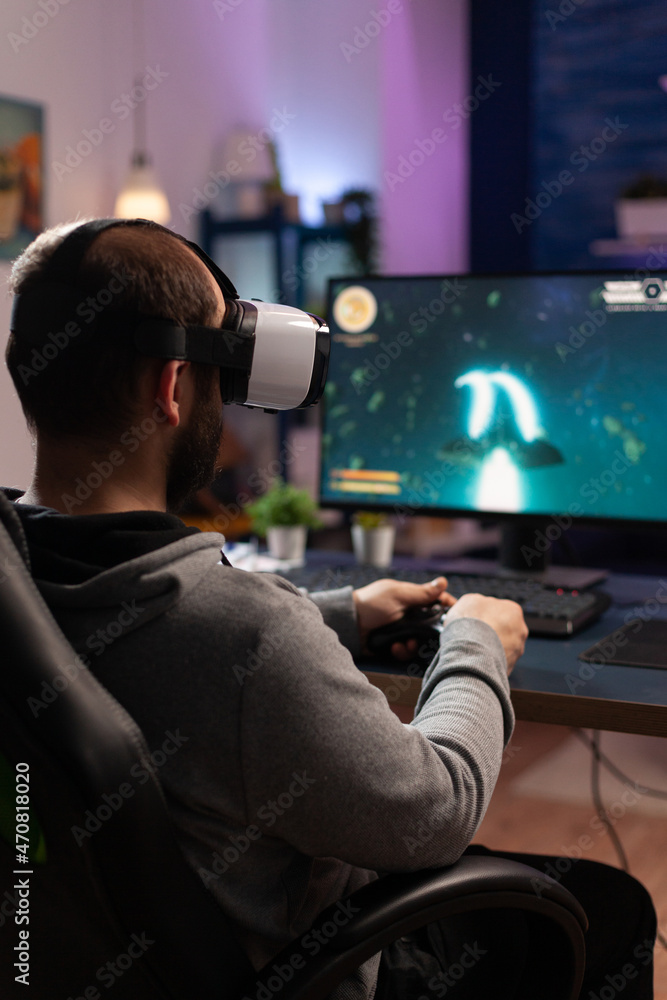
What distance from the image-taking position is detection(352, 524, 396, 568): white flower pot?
1743 millimetres

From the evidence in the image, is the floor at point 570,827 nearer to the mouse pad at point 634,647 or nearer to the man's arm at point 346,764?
the mouse pad at point 634,647

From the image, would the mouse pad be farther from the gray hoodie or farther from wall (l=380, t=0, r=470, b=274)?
wall (l=380, t=0, r=470, b=274)

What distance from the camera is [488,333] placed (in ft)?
5.06

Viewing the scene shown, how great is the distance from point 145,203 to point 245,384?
2.63m

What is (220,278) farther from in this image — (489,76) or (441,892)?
(489,76)

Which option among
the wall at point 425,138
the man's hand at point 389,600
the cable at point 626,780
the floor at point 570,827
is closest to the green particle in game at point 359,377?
the man's hand at point 389,600

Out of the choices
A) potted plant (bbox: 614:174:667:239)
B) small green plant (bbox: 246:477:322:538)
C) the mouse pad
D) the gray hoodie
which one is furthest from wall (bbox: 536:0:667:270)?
the gray hoodie

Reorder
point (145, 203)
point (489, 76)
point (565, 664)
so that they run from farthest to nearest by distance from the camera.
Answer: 1. point (489, 76)
2. point (145, 203)
3. point (565, 664)

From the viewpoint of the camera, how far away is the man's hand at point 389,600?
1.23 meters

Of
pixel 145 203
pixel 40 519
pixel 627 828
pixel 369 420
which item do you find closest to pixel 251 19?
pixel 145 203

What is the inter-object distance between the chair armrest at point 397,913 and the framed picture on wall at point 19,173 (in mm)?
2710

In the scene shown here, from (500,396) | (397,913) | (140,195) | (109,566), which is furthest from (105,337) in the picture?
(140,195)

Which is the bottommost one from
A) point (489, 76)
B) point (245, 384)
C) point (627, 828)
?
point (627, 828)

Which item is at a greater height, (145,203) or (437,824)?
(145,203)
